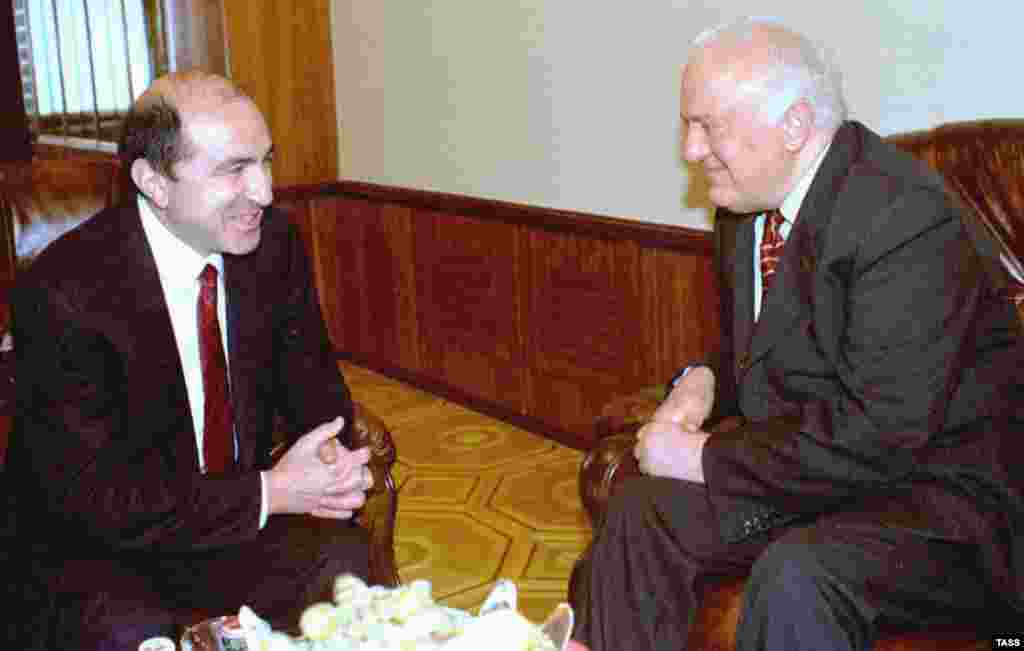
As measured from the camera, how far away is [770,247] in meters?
2.58

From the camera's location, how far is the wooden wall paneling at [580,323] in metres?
4.29

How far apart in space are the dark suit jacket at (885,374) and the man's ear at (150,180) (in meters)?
1.21

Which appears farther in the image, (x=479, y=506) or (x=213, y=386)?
(x=479, y=506)

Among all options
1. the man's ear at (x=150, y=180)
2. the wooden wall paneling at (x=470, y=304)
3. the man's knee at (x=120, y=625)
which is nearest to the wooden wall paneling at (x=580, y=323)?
the wooden wall paneling at (x=470, y=304)

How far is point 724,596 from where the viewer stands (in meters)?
2.29

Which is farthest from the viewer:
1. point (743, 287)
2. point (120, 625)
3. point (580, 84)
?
point (580, 84)

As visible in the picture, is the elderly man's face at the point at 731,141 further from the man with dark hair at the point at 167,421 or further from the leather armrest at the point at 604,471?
the man with dark hair at the point at 167,421

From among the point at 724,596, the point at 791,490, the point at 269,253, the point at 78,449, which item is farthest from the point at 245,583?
the point at 791,490

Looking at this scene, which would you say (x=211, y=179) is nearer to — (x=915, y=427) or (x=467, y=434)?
(x=915, y=427)

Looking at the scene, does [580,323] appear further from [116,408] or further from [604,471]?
[116,408]

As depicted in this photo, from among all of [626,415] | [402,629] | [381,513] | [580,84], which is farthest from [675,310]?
[402,629]

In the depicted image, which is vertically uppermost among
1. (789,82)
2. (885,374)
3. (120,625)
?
(789,82)

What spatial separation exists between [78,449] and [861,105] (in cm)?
229

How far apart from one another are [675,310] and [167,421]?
2087 mm
